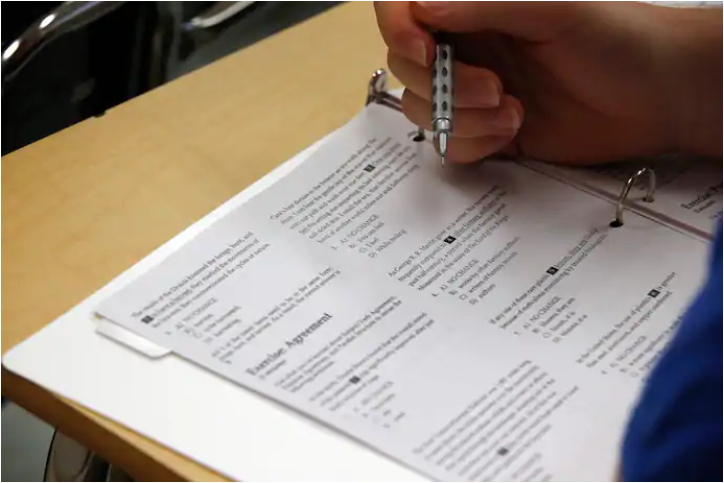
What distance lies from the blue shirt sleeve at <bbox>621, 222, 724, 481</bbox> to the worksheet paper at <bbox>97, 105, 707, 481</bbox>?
6cm

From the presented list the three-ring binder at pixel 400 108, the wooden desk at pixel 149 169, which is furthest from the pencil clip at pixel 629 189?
the wooden desk at pixel 149 169

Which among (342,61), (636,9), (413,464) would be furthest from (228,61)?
(413,464)

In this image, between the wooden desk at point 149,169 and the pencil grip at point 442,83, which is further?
the pencil grip at point 442,83

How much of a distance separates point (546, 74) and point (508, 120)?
6 cm

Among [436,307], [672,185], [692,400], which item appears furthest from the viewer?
[672,185]

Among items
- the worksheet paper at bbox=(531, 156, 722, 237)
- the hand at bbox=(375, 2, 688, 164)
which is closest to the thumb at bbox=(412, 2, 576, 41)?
the hand at bbox=(375, 2, 688, 164)

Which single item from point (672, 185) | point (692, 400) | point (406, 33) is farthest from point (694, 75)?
point (692, 400)

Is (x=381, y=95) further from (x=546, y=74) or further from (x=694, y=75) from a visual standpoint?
(x=694, y=75)

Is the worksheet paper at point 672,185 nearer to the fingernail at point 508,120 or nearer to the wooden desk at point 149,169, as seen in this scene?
the fingernail at point 508,120

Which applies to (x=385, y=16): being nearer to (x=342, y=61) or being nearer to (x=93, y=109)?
(x=342, y=61)

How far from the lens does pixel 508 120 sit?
0.60 metres

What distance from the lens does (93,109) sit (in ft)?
3.57

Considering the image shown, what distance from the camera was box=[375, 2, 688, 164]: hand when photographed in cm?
58

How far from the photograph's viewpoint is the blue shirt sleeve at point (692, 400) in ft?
1.07
